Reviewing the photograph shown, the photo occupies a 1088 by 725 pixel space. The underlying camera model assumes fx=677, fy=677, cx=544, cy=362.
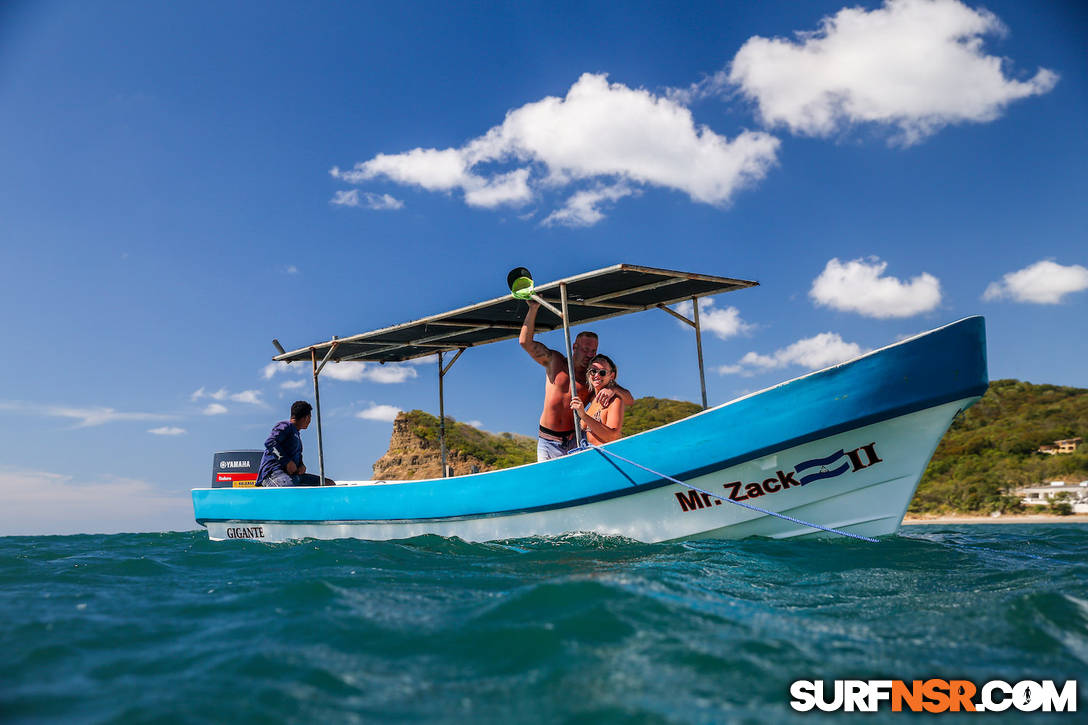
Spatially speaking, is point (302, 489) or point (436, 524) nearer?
point (436, 524)

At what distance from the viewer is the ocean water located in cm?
213

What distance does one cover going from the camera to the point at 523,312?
7598mm

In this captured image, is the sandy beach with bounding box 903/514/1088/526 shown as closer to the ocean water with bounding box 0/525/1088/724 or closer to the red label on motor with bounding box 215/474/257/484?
the red label on motor with bounding box 215/474/257/484

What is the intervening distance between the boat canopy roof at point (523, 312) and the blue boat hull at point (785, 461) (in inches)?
64.2

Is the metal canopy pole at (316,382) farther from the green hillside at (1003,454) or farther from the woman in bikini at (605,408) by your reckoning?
the green hillside at (1003,454)

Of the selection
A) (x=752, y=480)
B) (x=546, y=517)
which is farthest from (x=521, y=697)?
(x=546, y=517)

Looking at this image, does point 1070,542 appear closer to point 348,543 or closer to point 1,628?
point 348,543

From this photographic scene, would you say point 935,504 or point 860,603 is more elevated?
point 860,603

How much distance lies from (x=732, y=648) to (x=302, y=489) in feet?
21.5

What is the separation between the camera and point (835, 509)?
527 centimetres

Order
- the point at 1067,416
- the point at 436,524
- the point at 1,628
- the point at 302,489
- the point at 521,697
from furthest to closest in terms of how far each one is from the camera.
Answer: the point at 1067,416
the point at 302,489
the point at 436,524
the point at 1,628
the point at 521,697

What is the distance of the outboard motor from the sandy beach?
92.1ft

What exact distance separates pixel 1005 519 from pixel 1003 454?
6.12 meters

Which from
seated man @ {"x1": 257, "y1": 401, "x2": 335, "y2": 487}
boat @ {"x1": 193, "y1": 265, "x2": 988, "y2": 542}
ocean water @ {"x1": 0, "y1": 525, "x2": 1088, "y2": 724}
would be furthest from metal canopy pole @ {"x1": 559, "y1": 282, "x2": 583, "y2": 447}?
seated man @ {"x1": 257, "y1": 401, "x2": 335, "y2": 487}
